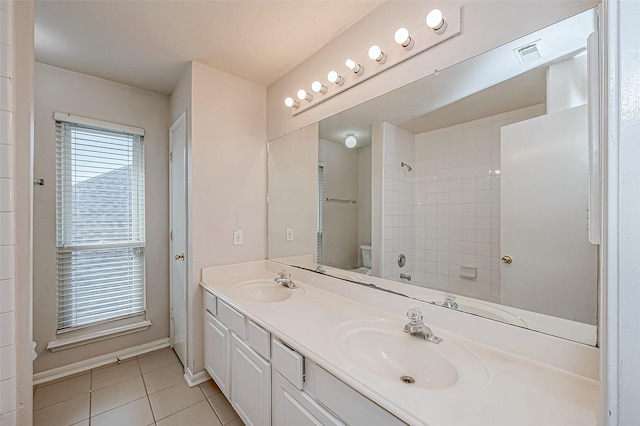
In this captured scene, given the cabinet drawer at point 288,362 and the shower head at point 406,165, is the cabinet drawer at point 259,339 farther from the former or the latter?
the shower head at point 406,165

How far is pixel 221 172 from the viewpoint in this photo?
2.10m

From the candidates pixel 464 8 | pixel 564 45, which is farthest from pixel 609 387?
pixel 464 8

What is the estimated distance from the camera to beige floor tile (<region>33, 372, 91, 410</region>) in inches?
71.3

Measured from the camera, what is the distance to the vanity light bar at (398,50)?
3.80 ft

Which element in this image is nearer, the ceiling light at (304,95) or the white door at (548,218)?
the white door at (548,218)

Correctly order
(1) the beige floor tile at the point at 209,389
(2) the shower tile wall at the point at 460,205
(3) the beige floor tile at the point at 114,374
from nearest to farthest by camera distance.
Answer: (2) the shower tile wall at the point at 460,205
(1) the beige floor tile at the point at 209,389
(3) the beige floor tile at the point at 114,374

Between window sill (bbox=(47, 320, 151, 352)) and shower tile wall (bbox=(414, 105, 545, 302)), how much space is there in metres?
2.45

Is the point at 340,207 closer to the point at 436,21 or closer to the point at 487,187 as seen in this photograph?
the point at 487,187

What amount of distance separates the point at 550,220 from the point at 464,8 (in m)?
0.91

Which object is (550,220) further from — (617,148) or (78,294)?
(78,294)

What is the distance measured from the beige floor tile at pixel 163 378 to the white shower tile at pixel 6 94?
189 centimetres

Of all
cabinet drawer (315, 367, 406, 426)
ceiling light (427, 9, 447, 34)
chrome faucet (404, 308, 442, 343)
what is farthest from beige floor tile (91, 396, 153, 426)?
ceiling light (427, 9, 447, 34)

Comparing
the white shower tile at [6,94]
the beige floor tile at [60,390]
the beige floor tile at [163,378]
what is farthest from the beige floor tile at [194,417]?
the white shower tile at [6,94]

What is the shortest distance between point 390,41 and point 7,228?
184 cm
